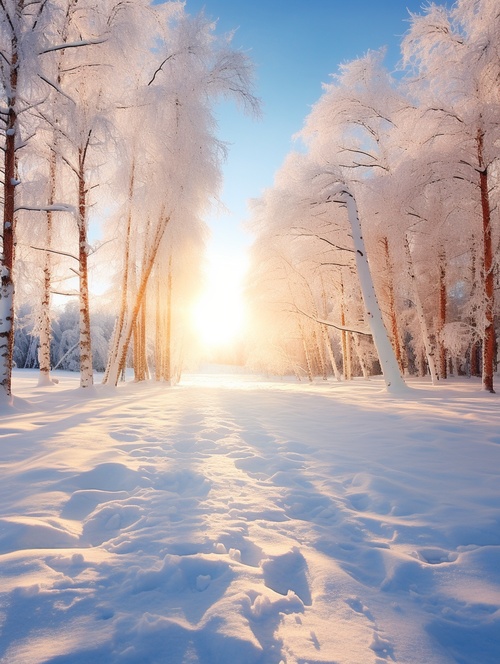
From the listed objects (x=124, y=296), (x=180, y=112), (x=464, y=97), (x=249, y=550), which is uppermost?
(x=180, y=112)

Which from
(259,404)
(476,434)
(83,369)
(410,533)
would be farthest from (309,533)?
(83,369)

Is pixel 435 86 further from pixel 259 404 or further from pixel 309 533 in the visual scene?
pixel 309 533

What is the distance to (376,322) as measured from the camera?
27.3ft

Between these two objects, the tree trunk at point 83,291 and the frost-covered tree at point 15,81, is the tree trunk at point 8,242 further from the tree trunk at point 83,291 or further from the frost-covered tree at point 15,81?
the tree trunk at point 83,291

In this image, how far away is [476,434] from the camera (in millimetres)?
3887

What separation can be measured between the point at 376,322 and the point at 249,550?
24.3 feet

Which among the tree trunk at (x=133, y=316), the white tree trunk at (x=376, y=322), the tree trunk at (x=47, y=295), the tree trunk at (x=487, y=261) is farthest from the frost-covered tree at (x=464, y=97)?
the tree trunk at (x=47, y=295)

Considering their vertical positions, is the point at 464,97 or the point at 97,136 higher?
the point at 464,97

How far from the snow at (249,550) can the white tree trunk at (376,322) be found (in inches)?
171

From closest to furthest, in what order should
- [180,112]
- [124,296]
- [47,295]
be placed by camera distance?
[180,112] < [124,296] < [47,295]

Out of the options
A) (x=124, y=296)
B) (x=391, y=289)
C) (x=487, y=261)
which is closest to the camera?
(x=487, y=261)

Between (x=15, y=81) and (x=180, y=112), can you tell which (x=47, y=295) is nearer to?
(x=15, y=81)

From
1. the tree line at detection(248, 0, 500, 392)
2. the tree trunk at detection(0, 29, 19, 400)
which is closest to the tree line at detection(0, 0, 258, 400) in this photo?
the tree trunk at detection(0, 29, 19, 400)

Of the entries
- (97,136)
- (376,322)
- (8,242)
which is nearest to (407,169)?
(376,322)
